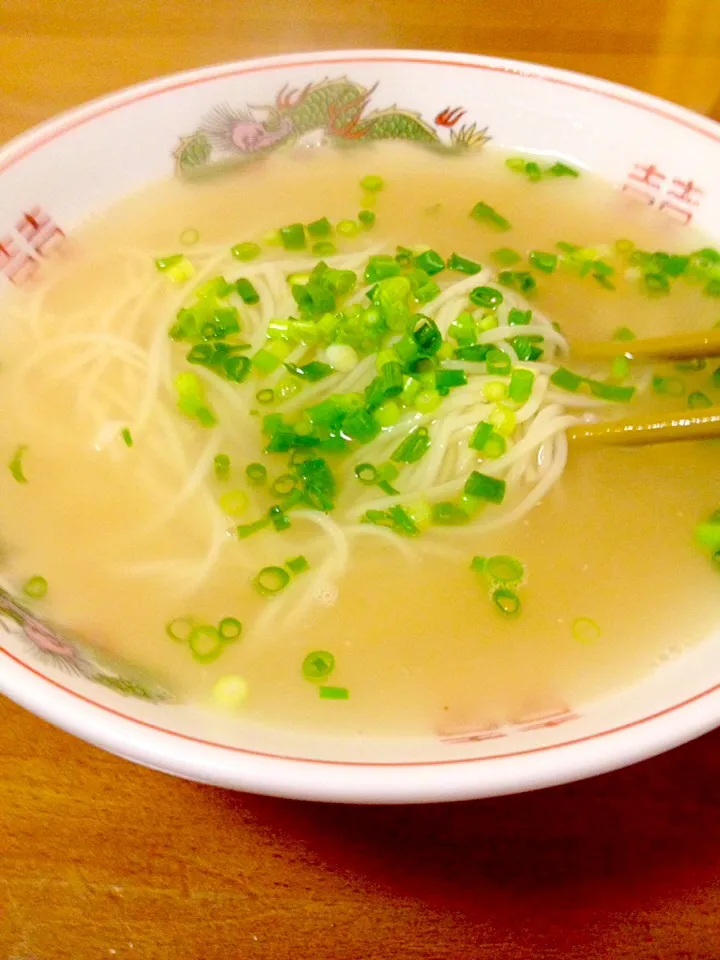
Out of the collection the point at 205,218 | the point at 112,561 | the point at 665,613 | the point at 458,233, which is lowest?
the point at 112,561

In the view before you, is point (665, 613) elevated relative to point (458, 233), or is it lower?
lower

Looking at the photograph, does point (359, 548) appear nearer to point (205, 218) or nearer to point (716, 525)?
point (716, 525)

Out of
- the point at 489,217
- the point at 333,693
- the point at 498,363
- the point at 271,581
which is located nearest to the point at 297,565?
the point at 271,581

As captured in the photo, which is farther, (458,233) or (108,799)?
(458,233)

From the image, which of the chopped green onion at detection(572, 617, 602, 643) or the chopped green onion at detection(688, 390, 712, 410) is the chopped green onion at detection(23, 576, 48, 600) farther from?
the chopped green onion at detection(688, 390, 712, 410)

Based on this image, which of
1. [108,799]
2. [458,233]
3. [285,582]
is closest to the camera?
[108,799]

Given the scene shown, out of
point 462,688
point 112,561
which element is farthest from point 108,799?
point 462,688

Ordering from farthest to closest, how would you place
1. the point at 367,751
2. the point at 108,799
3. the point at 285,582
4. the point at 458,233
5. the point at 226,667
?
the point at 458,233 → the point at 285,582 → the point at 226,667 → the point at 108,799 → the point at 367,751
